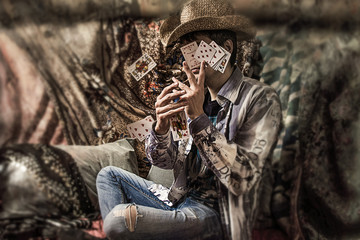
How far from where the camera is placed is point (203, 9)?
78.0 inches

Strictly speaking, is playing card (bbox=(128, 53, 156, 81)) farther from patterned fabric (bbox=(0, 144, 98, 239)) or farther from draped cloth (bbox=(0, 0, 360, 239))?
patterned fabric (bbox=(0, 144, 98, 239))

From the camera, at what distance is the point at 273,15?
217cm

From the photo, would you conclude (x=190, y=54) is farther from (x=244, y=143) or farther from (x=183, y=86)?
(x=244, y=143)

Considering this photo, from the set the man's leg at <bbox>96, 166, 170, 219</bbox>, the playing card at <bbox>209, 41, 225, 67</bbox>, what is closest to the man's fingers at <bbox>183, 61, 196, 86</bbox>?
the playing card at <bbox>209, 41, 225, 67</bbox>

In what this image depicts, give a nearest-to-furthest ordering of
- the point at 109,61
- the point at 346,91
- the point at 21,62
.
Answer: the point at 21,62
the point at 109,61
the point at 346,91

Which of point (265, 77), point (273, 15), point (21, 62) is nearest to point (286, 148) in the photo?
point (265, 77)

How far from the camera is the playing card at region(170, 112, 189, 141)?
77.4 inches

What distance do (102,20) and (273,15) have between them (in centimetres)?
98

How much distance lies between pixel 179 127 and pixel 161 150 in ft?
0.52

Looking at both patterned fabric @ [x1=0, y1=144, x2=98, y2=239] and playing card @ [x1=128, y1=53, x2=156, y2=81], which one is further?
playing card @ [x1=128, y1=53, x2=156, y2=81]

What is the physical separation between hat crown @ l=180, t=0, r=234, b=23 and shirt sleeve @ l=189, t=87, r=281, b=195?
0.50 m

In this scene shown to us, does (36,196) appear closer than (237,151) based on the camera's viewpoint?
Yes

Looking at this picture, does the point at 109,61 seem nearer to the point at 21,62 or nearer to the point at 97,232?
the point at 21,62

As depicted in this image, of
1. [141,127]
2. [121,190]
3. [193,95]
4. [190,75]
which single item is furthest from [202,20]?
[121,190]
